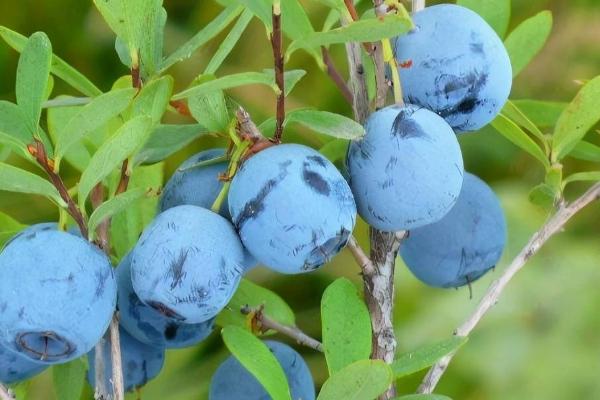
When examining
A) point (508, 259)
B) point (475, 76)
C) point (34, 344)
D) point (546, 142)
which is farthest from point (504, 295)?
point (34, 344)

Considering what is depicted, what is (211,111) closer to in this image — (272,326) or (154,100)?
(154,100)

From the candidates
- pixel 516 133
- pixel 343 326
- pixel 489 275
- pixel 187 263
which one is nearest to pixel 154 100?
pixel 187 263

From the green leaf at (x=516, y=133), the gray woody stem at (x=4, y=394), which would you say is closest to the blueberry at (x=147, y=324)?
the gray woody stem at (x=4, y=394)

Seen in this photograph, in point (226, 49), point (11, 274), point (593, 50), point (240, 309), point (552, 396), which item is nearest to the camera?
point (11, 274)

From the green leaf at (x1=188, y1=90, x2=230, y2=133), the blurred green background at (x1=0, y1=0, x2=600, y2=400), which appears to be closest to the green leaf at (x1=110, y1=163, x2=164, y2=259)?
the green leaf at (x1=188, y1=90, x2=230, y2=133)

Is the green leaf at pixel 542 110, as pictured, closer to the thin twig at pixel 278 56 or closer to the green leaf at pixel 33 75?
the thin twig at pixel 278 56

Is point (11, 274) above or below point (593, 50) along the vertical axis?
above

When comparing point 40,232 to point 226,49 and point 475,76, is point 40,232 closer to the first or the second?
point 226,49
